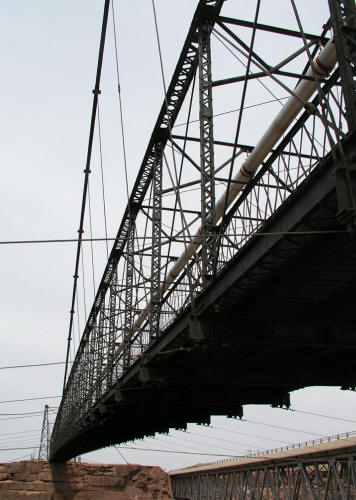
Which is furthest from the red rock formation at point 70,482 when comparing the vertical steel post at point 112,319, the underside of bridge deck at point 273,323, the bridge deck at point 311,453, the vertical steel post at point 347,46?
the vertical steel post at point 347,46

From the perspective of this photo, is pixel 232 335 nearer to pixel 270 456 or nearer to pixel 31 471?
pixel 270 456

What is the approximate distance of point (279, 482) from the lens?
149 feet

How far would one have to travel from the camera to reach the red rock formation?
52.9 meters

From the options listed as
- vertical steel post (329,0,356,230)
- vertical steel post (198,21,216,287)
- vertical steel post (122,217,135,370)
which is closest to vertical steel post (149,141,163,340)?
vertical steel post (122,217,135,370)

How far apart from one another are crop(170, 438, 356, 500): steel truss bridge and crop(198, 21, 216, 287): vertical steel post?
2570 centimetres

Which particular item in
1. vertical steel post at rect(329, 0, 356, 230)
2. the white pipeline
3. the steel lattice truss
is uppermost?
the white pipeline

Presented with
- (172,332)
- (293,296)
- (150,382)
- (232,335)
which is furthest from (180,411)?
(293,296)

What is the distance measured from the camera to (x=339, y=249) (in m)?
8.33

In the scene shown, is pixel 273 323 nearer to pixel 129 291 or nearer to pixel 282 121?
pixel 282 121

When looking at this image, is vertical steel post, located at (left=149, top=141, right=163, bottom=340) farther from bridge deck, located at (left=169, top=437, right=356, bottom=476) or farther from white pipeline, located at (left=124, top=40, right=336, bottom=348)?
bridge deck, located at (left=169, top=437, right=356, bottom=476)

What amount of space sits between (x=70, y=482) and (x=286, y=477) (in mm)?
25696

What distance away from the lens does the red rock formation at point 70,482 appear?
52906 mm

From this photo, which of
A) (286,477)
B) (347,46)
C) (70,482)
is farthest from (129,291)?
(70,482)

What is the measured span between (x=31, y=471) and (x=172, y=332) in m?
48.9
